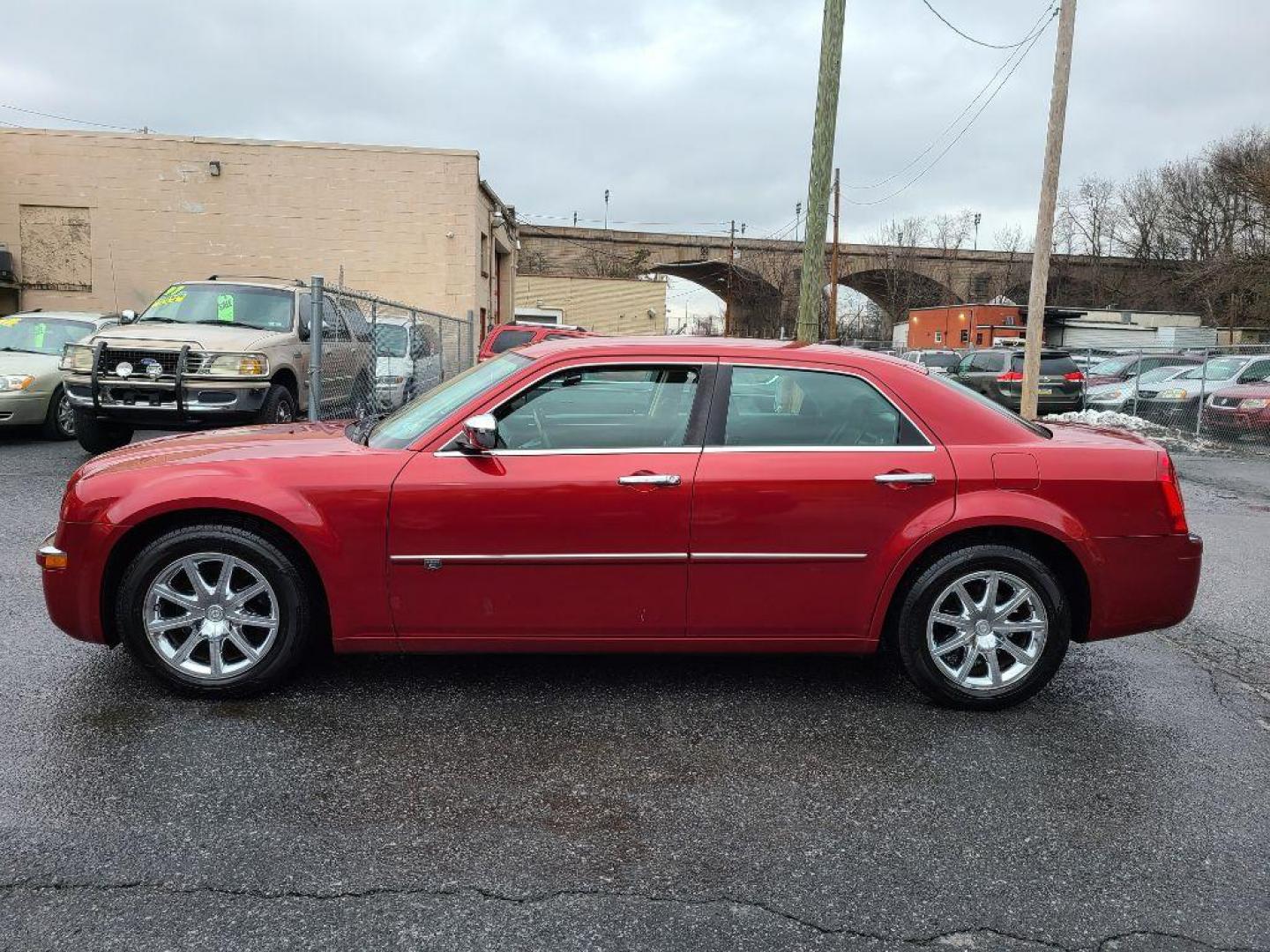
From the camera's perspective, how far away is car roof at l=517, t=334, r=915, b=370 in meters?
3.96

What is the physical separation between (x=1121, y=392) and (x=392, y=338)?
1496 cm

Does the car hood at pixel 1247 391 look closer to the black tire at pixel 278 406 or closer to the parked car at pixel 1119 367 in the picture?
the parked car at pixel 1119 367

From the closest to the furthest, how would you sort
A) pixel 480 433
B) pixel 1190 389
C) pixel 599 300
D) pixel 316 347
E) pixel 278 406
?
pixel 480 433
pixel 316 347
pixel 278 406
pixel 1190 389
pixel 599 300

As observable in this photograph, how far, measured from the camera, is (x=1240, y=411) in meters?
15.3

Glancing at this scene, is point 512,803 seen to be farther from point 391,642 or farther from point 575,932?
point 391,642

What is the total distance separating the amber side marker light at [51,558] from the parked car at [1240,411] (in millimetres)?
16774

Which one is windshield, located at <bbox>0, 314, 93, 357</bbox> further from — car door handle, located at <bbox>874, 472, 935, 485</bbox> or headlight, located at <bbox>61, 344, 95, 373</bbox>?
car door handle, located at <bbox>874, 472, 935, 485</bbox>

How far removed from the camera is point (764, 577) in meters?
3.73

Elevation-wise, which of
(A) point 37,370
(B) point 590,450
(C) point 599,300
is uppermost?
(C) point 599,300

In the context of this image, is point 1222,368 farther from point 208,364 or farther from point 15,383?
point 15,383

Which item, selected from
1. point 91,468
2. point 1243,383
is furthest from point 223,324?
point 1243,383

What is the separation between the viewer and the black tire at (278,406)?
9023 mm

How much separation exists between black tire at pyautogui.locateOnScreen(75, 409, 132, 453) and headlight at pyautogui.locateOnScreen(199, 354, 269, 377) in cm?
120

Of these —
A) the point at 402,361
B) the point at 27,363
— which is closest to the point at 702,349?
the point at 402,361
